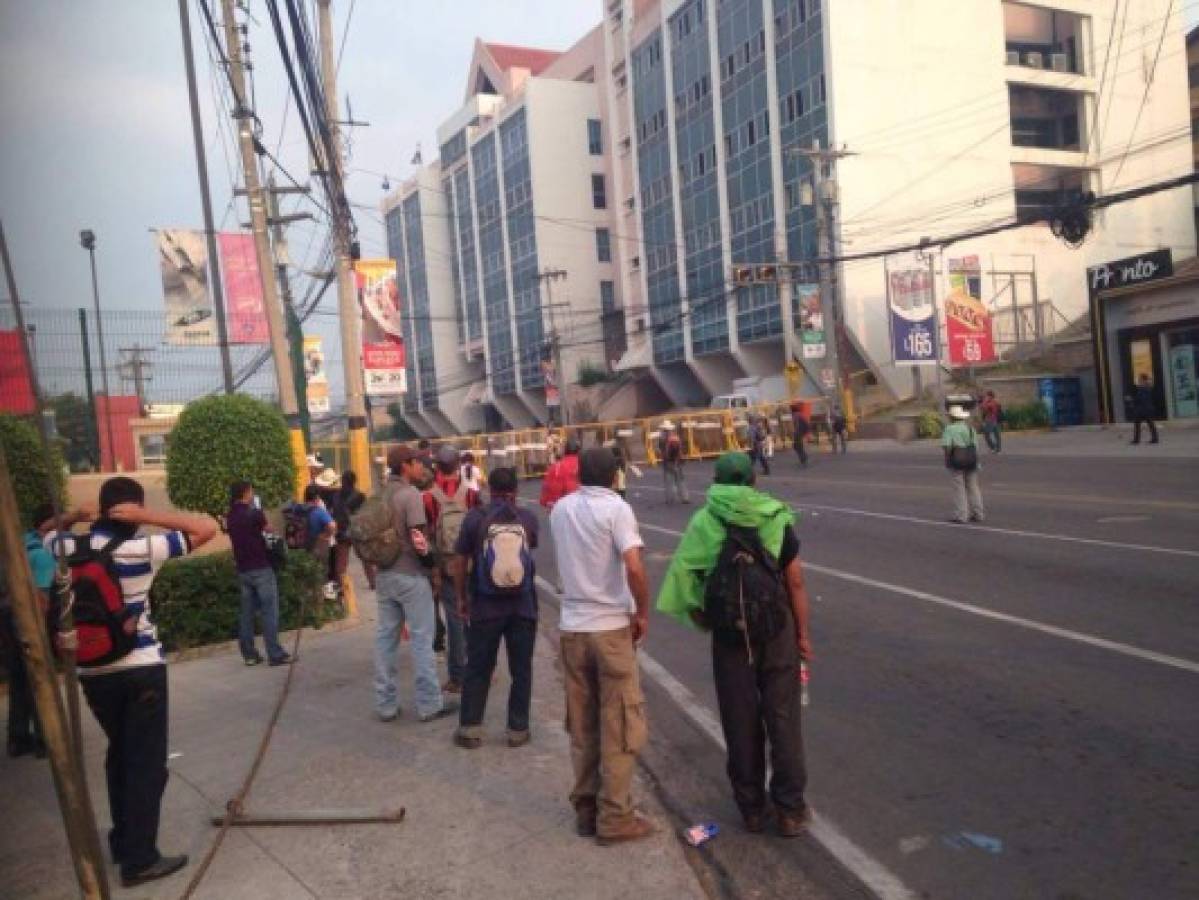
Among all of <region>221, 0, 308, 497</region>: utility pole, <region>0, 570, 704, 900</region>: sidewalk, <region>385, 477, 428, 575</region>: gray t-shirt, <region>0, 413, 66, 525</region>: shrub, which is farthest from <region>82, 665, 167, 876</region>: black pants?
<region>221, 0, 308, 497</region>: utility pole

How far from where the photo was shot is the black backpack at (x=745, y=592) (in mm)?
4398

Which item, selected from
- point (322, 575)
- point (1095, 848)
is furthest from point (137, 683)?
point (322, 575)

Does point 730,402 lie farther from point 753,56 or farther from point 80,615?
point 80,615

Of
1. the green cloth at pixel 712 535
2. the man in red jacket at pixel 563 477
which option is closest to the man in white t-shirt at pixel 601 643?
the green cloth at pixel 712 535

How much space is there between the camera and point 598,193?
69.6 metres

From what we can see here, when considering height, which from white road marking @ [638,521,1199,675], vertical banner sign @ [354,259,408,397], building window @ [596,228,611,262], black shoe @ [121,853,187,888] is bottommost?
white road marking @ [638,521,1199,675]

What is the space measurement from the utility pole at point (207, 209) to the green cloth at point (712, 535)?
10.4 meters

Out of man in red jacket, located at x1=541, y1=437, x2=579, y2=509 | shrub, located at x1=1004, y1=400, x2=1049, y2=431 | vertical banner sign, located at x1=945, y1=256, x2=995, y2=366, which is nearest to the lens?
man in red jacket, located at x1=541, y1=437, x2=579, y2=509

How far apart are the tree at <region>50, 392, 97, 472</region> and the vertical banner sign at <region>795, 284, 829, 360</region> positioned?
24.3m

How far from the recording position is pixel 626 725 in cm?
461

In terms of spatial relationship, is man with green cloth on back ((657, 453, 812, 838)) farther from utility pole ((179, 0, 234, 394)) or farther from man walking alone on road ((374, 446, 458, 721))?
utility pole ((179, 0, 234, 394))

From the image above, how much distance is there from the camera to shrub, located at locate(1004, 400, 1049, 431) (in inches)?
1352

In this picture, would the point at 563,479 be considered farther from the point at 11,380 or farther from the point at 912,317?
the point at 912,317

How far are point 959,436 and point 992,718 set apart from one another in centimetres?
851
